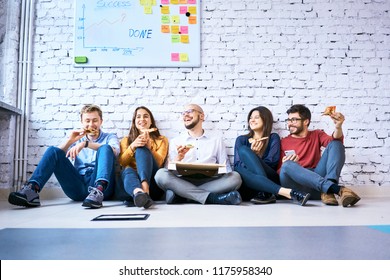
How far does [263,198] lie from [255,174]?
191 mm

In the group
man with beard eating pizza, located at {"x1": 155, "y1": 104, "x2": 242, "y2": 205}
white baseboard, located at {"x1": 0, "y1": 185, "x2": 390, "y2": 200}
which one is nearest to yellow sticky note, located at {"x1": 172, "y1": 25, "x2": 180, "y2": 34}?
man with beard eating pizza, located at {"x1": 155, "y1": 104, "x2": 242, "y2": 205}

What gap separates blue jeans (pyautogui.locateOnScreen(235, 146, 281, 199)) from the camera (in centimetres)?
234

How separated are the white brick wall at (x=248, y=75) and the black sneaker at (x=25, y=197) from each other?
2.98ft

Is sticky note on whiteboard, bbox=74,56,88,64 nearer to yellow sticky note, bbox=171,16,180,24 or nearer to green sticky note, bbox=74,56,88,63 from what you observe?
green sticky note, bbox=74,56,88,63

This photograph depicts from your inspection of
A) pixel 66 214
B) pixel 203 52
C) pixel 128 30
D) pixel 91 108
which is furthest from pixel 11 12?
pixel 66 214

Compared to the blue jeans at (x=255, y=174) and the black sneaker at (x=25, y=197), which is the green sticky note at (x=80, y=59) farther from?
the blue jeans at (x=255, y=174)

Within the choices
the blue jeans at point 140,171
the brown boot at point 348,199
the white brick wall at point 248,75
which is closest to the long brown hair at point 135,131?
Answer: the white brick wall at point 248,75

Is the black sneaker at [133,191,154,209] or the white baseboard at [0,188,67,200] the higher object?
the black sneaker at [133,191,154,209]

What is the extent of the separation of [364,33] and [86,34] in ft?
8.74

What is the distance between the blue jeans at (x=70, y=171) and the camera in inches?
88.2

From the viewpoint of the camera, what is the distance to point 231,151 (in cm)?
300

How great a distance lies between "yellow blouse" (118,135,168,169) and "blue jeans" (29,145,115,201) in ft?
0.55

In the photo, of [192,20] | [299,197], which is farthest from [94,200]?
[192,20]

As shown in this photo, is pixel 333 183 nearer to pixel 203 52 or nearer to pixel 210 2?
pixel 203 52
